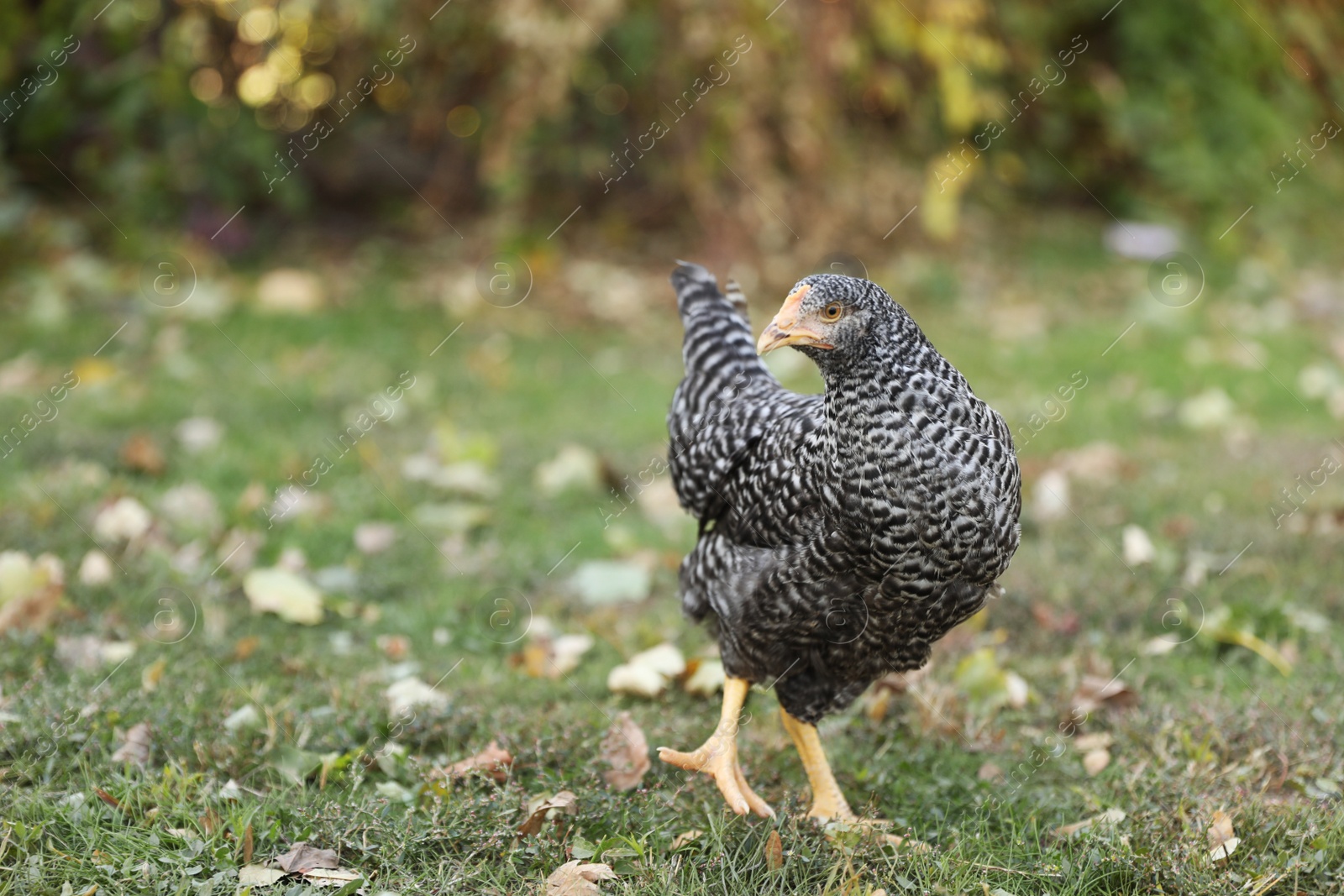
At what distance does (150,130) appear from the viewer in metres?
7.35

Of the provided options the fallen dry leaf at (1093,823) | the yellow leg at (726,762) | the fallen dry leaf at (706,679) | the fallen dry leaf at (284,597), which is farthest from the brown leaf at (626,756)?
the fallen dry leaf at (284,597)

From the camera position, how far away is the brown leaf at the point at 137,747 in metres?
2.77

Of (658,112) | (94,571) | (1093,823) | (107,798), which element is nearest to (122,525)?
(94,571)

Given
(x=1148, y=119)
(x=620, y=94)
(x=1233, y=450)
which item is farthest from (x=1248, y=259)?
(x=620, y=94)

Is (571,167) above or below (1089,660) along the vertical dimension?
above

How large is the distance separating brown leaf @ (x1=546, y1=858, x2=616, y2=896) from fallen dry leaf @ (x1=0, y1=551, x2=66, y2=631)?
6.34 feet

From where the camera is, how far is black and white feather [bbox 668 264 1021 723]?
237cm

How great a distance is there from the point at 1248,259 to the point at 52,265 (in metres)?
7.76

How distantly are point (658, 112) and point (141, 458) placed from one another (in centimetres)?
394

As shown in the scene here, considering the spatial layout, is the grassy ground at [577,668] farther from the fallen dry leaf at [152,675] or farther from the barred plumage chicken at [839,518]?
the barred plumage chicken at [839,518]

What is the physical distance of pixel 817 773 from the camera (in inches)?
111

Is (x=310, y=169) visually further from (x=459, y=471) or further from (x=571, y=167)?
(x=459, y=471)

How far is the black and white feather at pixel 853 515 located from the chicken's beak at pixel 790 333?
3 centimetres

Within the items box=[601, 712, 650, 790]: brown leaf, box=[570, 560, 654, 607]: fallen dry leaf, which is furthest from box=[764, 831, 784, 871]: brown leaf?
box=[570, 560, 654, 607]: fallen dry leaf
